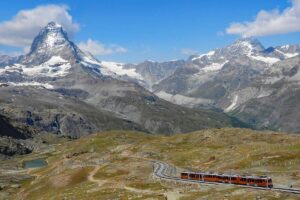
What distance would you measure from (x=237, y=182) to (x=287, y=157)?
115 ft

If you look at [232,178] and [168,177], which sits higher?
[232,178]

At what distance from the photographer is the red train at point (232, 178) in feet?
341

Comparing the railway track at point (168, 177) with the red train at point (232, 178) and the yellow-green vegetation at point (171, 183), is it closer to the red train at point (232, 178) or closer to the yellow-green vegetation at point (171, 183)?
the red train at point (232, 178)

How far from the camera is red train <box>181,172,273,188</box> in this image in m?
104

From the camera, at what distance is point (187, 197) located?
102 meters

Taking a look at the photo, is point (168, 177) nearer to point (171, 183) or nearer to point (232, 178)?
point (171, 183)

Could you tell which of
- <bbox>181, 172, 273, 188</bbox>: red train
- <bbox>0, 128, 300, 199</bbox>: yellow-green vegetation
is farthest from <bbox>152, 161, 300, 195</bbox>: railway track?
<bbox>0, 128, 300, 199</bbox>: yellow-green vegetation

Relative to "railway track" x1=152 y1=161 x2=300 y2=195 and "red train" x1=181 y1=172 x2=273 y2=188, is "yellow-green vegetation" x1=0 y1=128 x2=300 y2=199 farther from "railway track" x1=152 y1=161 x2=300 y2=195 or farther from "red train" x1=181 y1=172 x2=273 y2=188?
"red train" x1=181 y1=172 x2=273 y2=188

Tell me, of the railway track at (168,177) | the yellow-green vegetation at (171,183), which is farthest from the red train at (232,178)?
the yellow-green vegetation at (171,183)

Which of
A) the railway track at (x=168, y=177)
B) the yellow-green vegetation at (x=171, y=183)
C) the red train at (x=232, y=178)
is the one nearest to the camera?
the railway track at (x=168, y=177)

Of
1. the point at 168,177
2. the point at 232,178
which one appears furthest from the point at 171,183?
the point at 232,178

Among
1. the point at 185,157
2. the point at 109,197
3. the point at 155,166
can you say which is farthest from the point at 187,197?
the point at 185,157

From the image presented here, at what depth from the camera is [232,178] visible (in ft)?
375

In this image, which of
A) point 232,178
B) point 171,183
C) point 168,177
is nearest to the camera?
point 232,178
